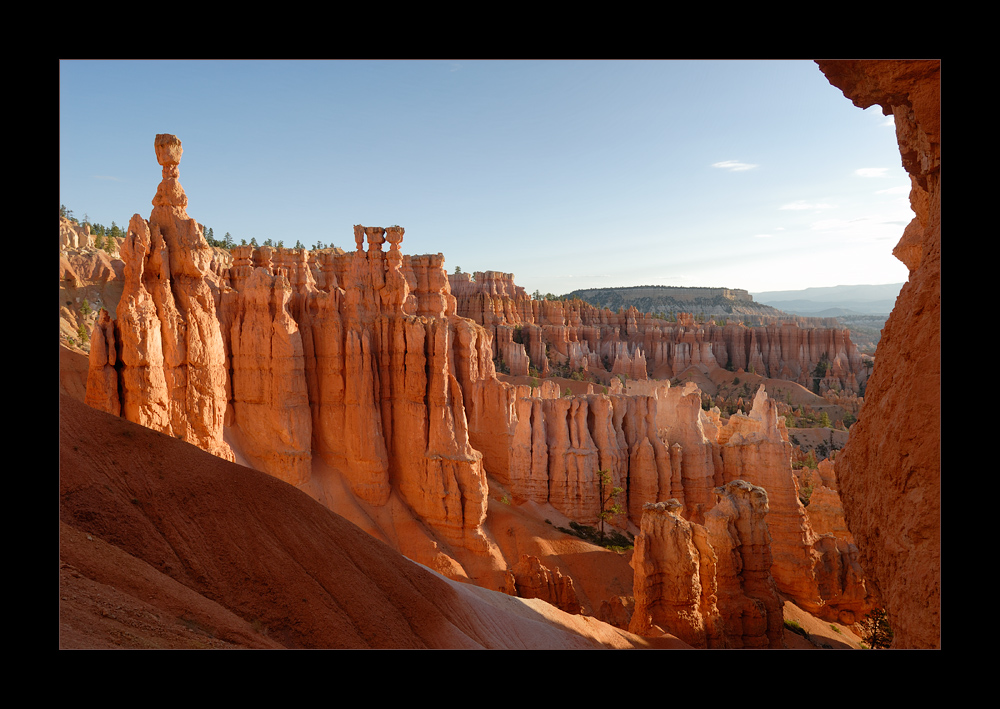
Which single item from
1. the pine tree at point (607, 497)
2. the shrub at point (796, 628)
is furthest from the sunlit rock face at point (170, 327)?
the shrub at point (796, 628)

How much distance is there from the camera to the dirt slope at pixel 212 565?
22.4 feet

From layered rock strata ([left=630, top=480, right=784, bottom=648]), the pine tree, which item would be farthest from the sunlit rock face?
the pine tree

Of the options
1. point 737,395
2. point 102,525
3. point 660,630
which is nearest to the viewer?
point 102,525

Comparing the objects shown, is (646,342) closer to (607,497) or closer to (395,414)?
(607,497)

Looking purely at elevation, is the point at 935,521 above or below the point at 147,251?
below

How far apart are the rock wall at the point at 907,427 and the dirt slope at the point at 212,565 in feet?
23.6

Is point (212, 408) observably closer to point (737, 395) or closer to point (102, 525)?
point (102, 525)

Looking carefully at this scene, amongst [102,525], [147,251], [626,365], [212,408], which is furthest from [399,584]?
[626,365]

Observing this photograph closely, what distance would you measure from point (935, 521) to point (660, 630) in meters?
11.5

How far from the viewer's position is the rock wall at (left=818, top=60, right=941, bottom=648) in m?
6.50

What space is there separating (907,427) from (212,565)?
10111 mm

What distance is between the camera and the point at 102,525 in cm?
807

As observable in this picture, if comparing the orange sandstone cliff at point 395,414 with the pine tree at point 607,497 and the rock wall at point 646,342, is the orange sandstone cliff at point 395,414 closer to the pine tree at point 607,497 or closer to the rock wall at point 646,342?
the pine tree at point 607,497
